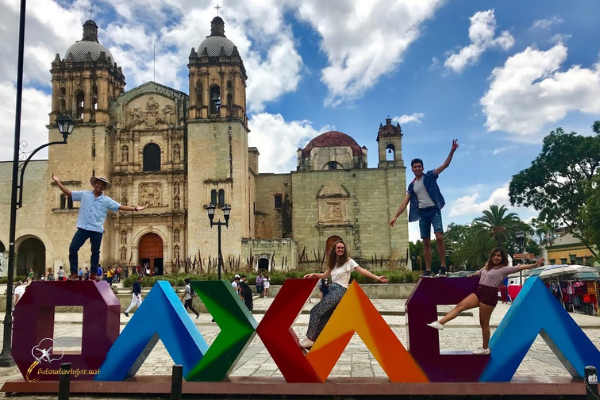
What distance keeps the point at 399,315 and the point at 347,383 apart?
9285 millimetres

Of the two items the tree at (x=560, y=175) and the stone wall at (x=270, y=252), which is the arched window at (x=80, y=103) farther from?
the tree at (x=560, y=175)

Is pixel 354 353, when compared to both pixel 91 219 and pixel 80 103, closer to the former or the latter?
pixel 91 219

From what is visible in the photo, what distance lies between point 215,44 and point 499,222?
24282 millimetres

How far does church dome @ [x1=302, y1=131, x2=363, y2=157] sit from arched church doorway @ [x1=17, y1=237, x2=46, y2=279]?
19.9 meters

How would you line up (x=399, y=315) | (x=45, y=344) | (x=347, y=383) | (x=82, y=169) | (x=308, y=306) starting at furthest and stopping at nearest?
(x=82, y=169) < (x=308, y=306) < (x=399, y=315) < (x=45, y=344) < (x=347, y=383)

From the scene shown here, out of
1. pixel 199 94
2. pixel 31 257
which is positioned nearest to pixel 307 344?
pixel 199 94

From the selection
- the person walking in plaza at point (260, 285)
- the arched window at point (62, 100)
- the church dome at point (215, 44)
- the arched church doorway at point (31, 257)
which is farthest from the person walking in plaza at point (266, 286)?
the arched window at point (62, 100)

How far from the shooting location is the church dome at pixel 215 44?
3139 cm

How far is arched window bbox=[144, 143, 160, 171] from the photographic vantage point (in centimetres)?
3166

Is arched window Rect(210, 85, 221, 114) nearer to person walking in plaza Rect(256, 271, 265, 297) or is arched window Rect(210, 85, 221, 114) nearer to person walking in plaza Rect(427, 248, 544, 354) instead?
person walking in plaza Rect(256, 271, 265, 297)

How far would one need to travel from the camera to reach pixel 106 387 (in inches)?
219

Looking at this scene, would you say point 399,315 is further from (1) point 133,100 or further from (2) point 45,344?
(1) point 133,100

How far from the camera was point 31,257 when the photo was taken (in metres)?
32.6

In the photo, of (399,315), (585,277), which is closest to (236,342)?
(399,315)
